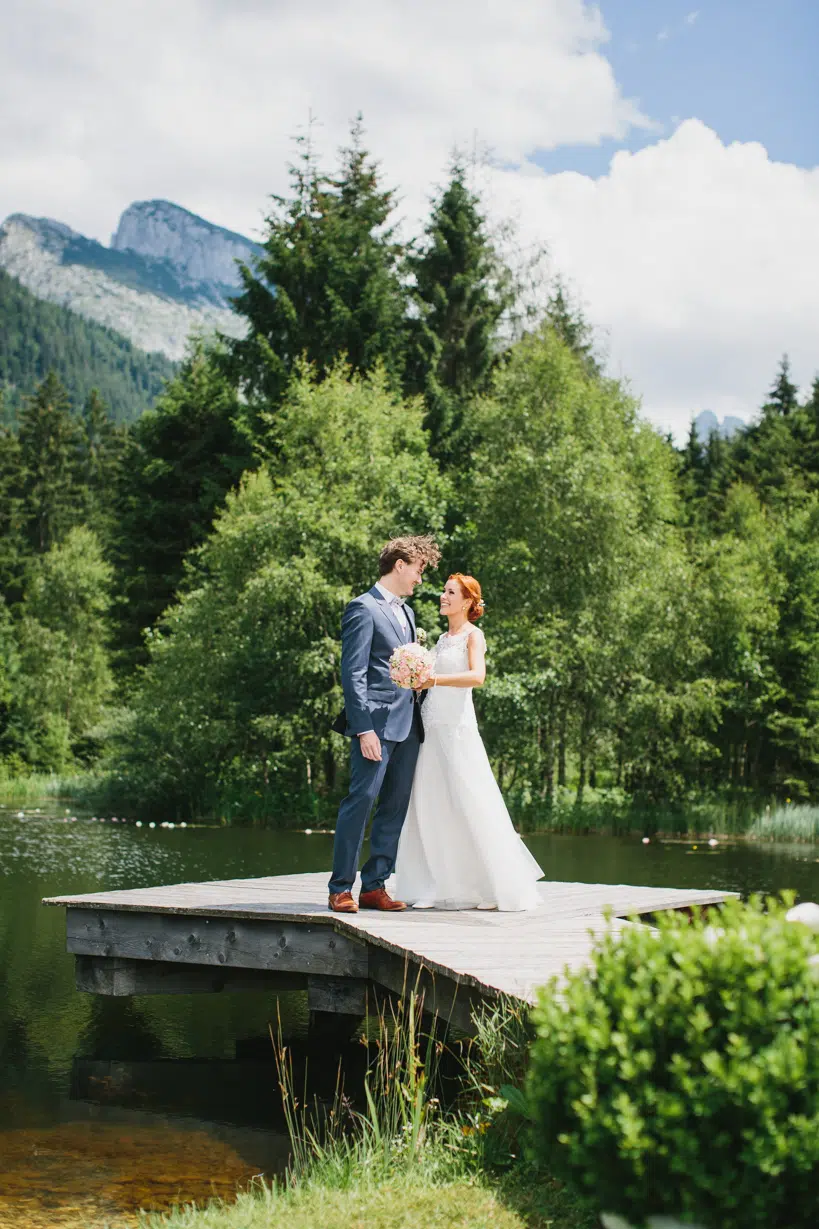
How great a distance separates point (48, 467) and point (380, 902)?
57373mm

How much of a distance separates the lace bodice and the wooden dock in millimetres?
1237

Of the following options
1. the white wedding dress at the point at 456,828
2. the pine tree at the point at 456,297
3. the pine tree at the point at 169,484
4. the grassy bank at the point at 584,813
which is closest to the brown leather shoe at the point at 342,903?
the white wedding dress at the point at 456,828

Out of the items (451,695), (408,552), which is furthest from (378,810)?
(408,552)

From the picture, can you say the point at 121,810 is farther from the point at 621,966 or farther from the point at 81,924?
the point at 621,966

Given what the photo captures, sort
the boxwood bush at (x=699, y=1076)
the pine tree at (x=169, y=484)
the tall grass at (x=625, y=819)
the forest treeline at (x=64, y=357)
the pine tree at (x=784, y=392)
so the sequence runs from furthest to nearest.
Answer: the forest treeline at (x=64, y=357), the pine tree at (x=784, y=392), the pine tree at (x=169, y=484), the tall grass at (x=625, y=819), the boxwood bush at (x=699, y=1076)

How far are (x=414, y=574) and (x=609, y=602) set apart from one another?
67.2 feet

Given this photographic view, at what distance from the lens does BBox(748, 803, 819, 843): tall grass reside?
25.1 meters

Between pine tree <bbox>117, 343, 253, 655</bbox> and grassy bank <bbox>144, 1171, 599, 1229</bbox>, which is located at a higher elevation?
pine tree <bbox>117, 343, 253, 655</bbox>

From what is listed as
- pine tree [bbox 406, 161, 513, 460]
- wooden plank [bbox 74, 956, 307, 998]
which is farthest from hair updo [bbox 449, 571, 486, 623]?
pine tree [bbox 406, 161, 513, 460]

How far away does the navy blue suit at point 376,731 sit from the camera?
7.59m

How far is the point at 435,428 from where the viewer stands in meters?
34.7

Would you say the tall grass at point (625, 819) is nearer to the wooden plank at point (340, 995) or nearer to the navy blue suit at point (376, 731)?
the navy blue suit at point (376, 731)

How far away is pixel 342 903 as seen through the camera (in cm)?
767

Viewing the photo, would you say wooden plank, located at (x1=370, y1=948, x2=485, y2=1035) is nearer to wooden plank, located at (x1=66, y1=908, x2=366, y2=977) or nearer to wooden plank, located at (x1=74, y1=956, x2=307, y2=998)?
wooden plank, located at (x1=66, y1=908, x2=366, y2=977)
